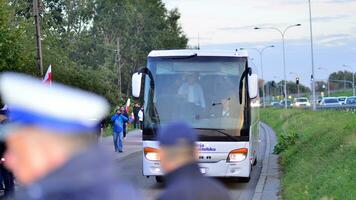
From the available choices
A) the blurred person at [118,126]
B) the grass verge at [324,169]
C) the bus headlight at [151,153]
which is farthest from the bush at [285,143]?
the bus headlight at [151,153]

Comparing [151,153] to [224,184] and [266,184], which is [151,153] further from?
[266,184]

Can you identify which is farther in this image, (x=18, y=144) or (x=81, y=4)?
(x=81, y=4)

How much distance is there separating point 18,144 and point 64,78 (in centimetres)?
3341

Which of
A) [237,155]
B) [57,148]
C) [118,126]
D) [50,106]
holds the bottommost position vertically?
[237,155]

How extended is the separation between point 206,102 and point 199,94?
262 mm

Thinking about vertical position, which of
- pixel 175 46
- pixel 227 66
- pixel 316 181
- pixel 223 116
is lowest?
pixel 316 181

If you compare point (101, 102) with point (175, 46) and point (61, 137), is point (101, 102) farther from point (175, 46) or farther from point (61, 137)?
point (175, 46)

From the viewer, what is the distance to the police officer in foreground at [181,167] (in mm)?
3346

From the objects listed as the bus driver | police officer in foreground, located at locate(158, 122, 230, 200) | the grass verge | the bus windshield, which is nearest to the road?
the grass verge

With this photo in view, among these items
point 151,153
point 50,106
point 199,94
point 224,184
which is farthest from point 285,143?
A: point 50,106

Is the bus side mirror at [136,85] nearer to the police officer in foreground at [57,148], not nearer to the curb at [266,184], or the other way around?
the curb at [266,184]

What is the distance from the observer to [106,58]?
7025 cm

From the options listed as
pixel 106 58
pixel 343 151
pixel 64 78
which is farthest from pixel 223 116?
pixel 106 58

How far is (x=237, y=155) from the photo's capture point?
46.6 feet
